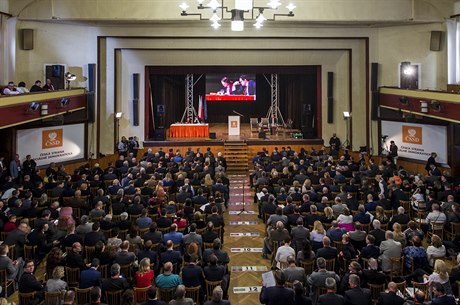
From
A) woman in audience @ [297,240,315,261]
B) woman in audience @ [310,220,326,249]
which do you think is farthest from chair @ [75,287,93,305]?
woman in audience @ [310,220,326,249]

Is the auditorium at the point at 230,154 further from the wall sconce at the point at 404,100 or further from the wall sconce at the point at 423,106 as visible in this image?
the wall sconce at the point at 404,100

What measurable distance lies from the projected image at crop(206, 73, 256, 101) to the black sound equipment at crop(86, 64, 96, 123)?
8.59 m

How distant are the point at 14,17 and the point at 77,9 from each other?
233 centimetres

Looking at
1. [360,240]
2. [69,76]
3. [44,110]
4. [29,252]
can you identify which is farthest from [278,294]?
[69,76]

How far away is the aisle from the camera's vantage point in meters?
7.63

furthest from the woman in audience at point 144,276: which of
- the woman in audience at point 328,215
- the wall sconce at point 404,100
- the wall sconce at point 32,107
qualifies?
the wall sconce at point 404,100

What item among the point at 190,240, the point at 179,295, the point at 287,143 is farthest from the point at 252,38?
the point at 179,295

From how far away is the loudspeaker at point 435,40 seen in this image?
17.3m

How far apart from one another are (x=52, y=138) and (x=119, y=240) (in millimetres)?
10495

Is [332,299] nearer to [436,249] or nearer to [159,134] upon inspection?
[436,249]

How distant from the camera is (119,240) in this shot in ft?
24.6

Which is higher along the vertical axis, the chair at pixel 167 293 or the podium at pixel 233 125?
the podium at pixel 233 125

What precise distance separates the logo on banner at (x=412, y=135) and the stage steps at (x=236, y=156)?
6.60 meters

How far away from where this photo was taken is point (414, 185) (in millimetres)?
12094
